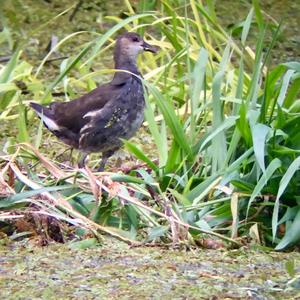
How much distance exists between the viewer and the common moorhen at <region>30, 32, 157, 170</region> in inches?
193

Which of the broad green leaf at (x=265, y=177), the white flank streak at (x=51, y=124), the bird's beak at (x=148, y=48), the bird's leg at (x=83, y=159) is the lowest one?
the bird's leg at (x=83, y=159)

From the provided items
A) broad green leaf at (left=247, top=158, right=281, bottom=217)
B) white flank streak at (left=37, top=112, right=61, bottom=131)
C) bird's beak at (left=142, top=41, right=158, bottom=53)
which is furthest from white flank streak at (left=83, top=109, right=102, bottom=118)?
broad green leaf at (left=247, top=158, right=281, bottom=217)

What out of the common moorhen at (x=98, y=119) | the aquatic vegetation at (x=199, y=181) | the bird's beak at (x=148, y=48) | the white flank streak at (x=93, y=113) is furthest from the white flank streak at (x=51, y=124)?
the bird's beak at (x=148, y=48)

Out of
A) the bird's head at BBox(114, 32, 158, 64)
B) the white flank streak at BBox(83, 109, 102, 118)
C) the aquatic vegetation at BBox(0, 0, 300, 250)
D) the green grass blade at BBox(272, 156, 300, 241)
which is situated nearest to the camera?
the green grass blade at BBox(272, 156, 300, 241)

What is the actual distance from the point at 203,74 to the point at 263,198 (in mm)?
610

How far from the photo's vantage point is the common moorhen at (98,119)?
491 centimetres

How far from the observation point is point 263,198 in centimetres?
412

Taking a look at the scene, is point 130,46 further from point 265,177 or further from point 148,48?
point 265,177

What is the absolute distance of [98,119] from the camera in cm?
494

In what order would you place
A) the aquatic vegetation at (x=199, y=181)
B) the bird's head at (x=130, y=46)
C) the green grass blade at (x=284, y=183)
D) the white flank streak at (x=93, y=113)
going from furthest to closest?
the bird's head at (x=130, y=46) → the white flank streak at (x=93, y=113) → the aquatic vegetation at (x=199, y=181) → the green grass blade at (x=284, y=183)

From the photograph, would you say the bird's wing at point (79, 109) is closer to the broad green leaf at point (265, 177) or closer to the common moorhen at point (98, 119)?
the common moorhen at point (98, 119)

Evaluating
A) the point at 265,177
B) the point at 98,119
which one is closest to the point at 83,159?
the point at 98,119

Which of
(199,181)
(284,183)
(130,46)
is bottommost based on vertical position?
(199,181)

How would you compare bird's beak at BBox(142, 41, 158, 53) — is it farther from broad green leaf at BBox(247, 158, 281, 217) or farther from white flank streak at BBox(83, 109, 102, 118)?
broad green leaf at BBox(247, 158, 281, 217)
